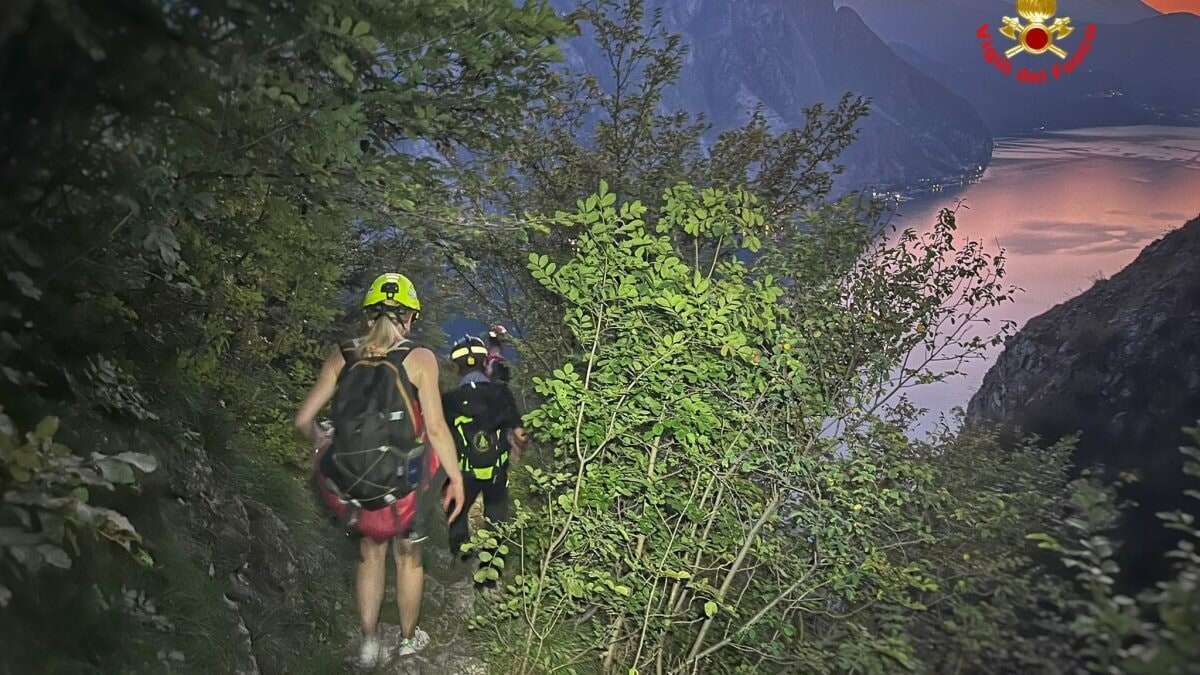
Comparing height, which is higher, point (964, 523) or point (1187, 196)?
point (1187, 196)

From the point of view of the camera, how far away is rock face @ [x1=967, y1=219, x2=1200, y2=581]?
17.4 metres

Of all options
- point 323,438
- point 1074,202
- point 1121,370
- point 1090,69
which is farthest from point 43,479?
point 1074,202

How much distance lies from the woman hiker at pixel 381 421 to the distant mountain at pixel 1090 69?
27.9 meters

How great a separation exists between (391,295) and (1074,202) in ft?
144

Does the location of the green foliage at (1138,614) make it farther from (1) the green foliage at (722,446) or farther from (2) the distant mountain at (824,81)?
(2) the distant mountain at (824,81)

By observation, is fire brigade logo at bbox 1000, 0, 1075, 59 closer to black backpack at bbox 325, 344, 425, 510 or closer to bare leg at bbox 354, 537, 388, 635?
black backpack at bbox 325, 344, 425, 510

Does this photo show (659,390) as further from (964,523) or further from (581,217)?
(964,523)

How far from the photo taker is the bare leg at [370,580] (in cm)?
521

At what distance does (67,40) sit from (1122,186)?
45.0 meters

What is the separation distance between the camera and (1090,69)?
37.2 metres

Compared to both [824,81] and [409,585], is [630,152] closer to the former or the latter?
[409,585]

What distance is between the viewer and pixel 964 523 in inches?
211

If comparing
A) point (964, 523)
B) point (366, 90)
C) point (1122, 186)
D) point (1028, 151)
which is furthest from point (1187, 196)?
point (366, 90)

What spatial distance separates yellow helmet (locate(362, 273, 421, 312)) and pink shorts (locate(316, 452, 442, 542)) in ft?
2.97
